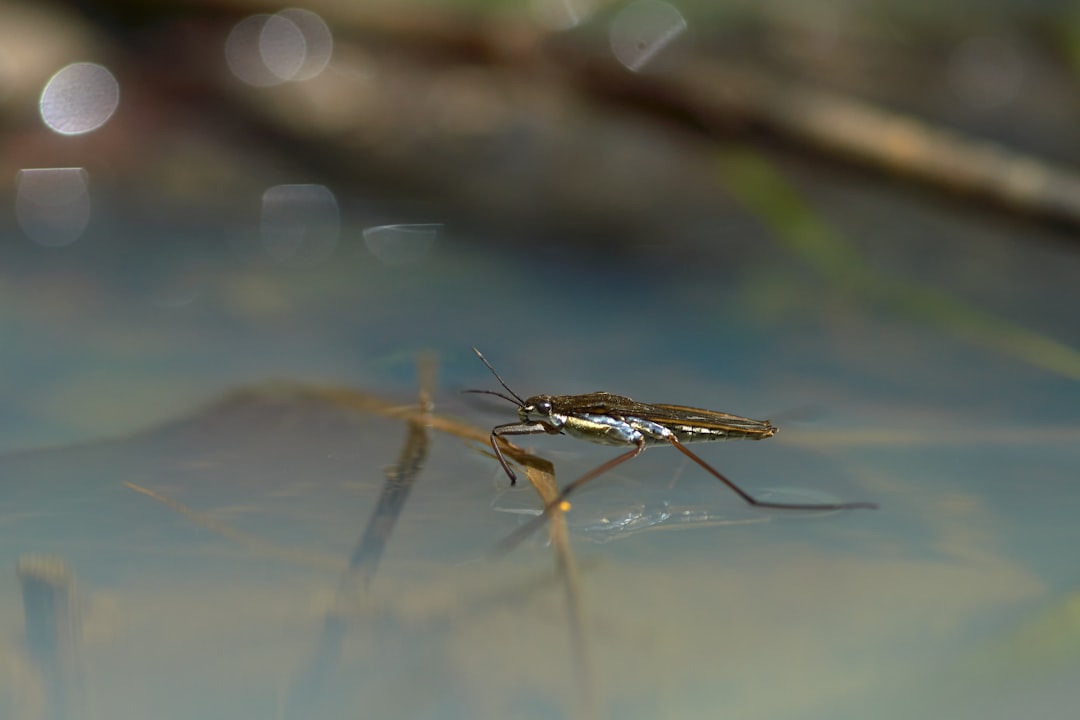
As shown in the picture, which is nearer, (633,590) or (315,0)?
(633,590)

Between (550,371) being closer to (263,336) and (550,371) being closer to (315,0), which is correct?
(263,336)

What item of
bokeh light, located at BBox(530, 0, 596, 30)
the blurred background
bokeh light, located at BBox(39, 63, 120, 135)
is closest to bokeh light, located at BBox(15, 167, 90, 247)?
the blurred background

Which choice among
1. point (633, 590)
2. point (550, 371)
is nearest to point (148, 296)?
point (550, 371)

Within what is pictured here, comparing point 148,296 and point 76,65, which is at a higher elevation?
point 76,65

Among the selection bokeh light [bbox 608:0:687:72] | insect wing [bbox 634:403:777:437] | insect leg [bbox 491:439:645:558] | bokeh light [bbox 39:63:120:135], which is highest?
bokeh light [bbox 608:0:687:72]

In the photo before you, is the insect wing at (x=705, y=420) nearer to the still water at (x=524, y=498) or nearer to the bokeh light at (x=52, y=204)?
the still water at (x=524, y=498)

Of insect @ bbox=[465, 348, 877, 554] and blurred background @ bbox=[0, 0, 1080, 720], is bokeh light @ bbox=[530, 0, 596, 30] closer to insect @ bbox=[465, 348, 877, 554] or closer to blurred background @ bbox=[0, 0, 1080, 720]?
blurred background @ bbox=[0, 0, 1080, 720]

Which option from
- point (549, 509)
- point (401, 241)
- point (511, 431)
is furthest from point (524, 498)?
point (401, 241)
